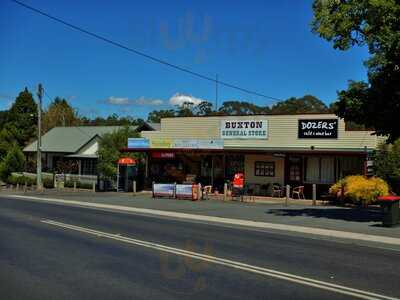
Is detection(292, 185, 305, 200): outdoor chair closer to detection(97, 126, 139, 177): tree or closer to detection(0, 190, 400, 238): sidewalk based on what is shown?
detection(0, 190, 400, 238): sidewalk

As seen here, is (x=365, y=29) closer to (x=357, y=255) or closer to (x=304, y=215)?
(x=304, y=215)

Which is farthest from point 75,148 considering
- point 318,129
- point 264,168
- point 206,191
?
point 318,129

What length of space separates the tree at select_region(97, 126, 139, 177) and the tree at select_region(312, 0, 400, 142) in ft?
78.3

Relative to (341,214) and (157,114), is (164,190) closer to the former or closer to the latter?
(341,214)

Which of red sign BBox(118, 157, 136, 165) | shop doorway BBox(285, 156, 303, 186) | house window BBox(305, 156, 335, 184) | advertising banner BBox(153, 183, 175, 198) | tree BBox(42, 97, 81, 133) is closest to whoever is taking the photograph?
advertising banner BBox(153, 183, 175, 198)

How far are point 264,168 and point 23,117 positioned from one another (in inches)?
1905

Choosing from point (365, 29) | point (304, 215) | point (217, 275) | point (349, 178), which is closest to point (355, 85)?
point (365, 29)

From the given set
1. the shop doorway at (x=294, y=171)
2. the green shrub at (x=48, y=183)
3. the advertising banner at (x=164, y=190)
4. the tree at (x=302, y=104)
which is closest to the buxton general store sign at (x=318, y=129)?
the shop doorway at (x=294, y=171)

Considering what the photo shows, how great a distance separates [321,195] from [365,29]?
1458 centimetres

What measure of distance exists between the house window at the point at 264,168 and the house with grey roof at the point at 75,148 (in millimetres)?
18157

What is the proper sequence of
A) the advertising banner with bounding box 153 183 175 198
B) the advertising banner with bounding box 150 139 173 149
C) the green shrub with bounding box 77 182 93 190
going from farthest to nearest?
the green shrub with bounding box 77 182 93 190 → the advertising banner with bounding box 150 139 173 149 → the advertising banner with bounding box 153 183 175 198

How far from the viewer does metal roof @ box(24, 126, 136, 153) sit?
5575 cm

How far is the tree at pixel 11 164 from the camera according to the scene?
2163 inches

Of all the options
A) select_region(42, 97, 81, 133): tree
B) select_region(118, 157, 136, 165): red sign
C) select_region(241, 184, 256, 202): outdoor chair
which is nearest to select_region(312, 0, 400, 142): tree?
select_region(241, 184, 256, 202): outdoor chair
